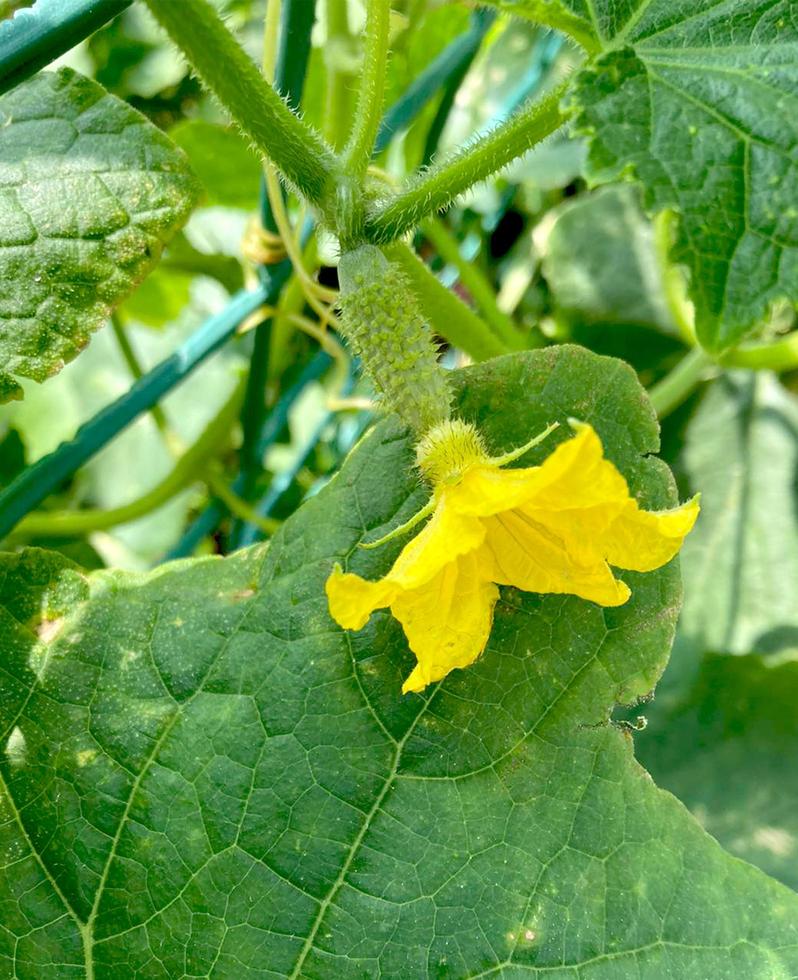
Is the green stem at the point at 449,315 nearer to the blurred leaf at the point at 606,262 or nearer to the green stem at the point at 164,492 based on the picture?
the green stem at the point at 164,492

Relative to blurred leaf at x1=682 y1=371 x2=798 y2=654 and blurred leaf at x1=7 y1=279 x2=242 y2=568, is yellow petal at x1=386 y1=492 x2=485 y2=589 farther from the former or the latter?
blurred leaf at x1=7 y1=279 x2=242 y2=568

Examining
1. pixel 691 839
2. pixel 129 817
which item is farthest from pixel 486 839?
pixel 129 817

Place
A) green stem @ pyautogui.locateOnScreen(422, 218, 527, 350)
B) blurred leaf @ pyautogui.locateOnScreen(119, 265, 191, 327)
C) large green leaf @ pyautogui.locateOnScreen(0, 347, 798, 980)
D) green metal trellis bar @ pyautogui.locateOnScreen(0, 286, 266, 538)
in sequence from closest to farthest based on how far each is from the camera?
large green leaf @ pyautogui.locateOnScreen(0, 347, 798, 980), green metal trellis bar @ pyautogui.locateOnScreen(0, 286, 266, 538), green stem @ pyautogui.locateOnScreen(422, 218, 527, 350), blurred leaf @ pyautogui.locateOnScreen(119, 265, 191, 327)

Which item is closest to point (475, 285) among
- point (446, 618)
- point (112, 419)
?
point (112, 419)

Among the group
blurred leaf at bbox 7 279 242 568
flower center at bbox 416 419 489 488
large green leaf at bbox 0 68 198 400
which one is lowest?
blurred leaf at bbox 7 279 242 568

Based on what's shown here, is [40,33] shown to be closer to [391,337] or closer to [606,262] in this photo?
[391,337]

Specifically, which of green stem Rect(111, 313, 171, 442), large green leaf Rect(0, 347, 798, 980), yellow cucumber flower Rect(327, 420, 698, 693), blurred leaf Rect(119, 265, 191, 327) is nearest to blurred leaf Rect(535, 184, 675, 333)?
blurred leaf Rect(119, 265, 191, 327)

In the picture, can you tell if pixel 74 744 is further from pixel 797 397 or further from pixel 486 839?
pixel 797 397
